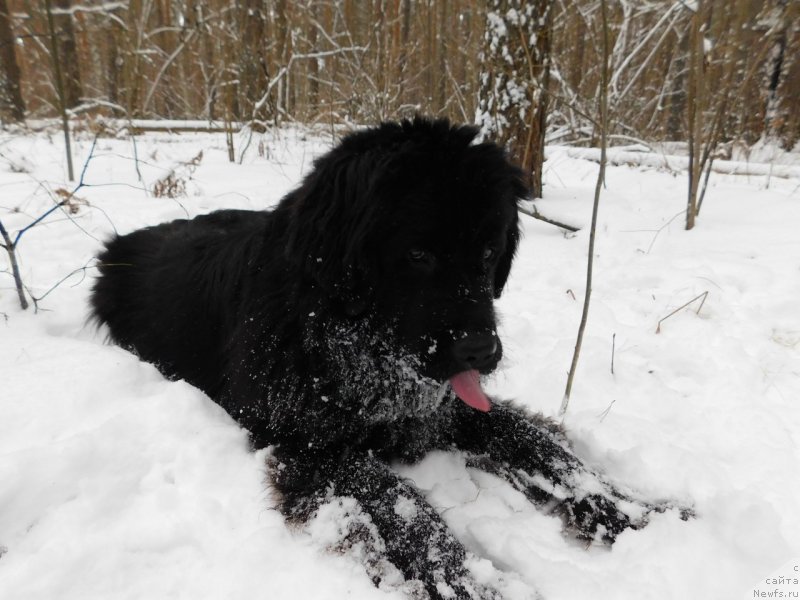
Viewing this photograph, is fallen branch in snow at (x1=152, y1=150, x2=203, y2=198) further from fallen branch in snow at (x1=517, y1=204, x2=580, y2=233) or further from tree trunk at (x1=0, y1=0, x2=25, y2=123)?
tree trunk at (x1=0, y1=0, x2=25, y2=123)

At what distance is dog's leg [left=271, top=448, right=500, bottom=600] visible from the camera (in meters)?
1.54

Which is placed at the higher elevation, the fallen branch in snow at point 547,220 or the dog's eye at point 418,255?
the dog's eye at point 418,255

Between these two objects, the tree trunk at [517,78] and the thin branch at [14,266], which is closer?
the thin branch at [14,266]

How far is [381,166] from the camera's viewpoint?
1.71 m

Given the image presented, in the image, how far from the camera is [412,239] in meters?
1.76

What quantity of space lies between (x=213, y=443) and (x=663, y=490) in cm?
168

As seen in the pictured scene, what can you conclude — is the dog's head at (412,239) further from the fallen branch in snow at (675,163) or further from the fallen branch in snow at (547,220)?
the fallen branch in snow at (675,163)

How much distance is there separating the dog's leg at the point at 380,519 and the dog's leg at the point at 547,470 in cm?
43

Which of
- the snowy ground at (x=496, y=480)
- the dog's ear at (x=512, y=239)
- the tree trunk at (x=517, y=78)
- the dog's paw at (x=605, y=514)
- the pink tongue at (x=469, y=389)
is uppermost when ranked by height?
the tree trunk at (x=517, y=78)

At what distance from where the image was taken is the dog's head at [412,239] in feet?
5.71

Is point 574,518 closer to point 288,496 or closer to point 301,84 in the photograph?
point 288,496

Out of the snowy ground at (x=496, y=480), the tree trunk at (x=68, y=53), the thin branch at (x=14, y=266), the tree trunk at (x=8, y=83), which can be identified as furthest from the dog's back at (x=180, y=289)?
the tree trunk at (x=68, y=53)

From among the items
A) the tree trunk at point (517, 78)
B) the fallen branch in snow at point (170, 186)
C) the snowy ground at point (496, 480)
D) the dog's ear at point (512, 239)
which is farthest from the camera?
the fallen branch in snow at point (170, 186)

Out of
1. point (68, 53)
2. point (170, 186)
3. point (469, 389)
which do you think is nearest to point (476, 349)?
point (469, 389)
